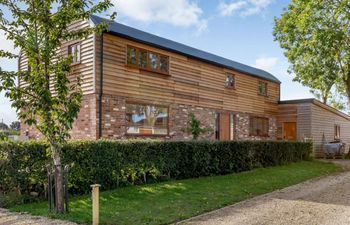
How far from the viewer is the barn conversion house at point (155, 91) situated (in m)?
13.1

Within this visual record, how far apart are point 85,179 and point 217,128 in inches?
454

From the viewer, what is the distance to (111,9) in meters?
7.20

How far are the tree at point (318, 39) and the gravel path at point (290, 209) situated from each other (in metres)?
12.9

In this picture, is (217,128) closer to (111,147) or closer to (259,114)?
(259,114)

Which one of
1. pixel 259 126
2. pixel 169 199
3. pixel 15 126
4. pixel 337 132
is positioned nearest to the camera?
pixel 169 199

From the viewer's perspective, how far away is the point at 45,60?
6.57 meters

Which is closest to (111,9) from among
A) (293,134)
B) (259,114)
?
(259,114)

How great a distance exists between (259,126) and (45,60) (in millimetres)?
17953

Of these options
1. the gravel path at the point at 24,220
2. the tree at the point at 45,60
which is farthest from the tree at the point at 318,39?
the gravel path at the point at 24,220

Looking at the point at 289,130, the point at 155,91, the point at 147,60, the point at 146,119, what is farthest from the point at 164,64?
the point at 289,130

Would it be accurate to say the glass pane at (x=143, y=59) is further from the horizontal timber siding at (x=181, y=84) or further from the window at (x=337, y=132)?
the window at (x=337, y=132)

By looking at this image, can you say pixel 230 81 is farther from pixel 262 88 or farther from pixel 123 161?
pixel 123 161

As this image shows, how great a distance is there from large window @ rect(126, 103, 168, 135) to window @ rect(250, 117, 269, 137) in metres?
8.09

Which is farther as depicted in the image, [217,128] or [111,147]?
[217,128]
